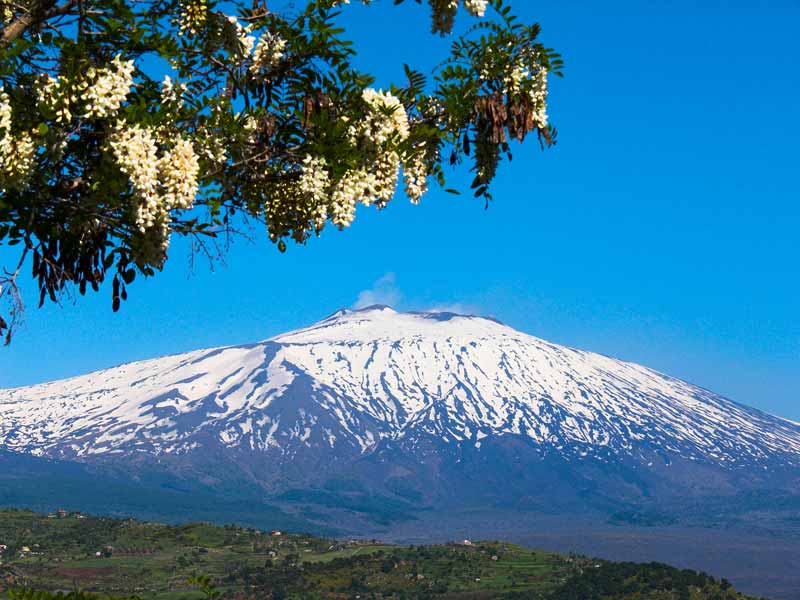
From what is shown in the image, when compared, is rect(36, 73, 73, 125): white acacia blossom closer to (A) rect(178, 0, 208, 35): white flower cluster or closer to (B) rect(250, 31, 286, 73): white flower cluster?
(A) rect(178, 0, 208, 35): white flower cluster

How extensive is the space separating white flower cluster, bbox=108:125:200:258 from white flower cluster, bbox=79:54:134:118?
20 centimetres

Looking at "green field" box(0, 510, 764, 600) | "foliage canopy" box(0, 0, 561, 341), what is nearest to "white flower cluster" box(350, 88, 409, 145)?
"foliage canopy" box(0, 0, 561, 341)

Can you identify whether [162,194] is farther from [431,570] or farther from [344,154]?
[431,570]

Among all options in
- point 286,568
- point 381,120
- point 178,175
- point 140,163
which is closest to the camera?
point 140,163

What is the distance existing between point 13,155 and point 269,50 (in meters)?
2.67

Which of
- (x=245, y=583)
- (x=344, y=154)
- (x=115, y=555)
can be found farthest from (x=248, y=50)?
(x=115, y=555)

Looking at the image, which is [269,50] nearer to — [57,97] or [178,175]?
[178,175]

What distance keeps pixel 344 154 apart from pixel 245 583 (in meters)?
113

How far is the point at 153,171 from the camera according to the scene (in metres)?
8.24

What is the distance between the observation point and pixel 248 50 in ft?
32.2

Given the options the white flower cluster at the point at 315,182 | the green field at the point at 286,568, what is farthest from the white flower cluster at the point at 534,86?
the green field at the point at 286,568

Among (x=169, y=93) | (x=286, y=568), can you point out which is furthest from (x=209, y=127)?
(x=286, y=568)

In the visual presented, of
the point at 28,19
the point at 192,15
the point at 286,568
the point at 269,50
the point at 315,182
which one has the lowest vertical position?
the point at 286,568

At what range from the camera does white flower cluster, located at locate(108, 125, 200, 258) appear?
8.19m
